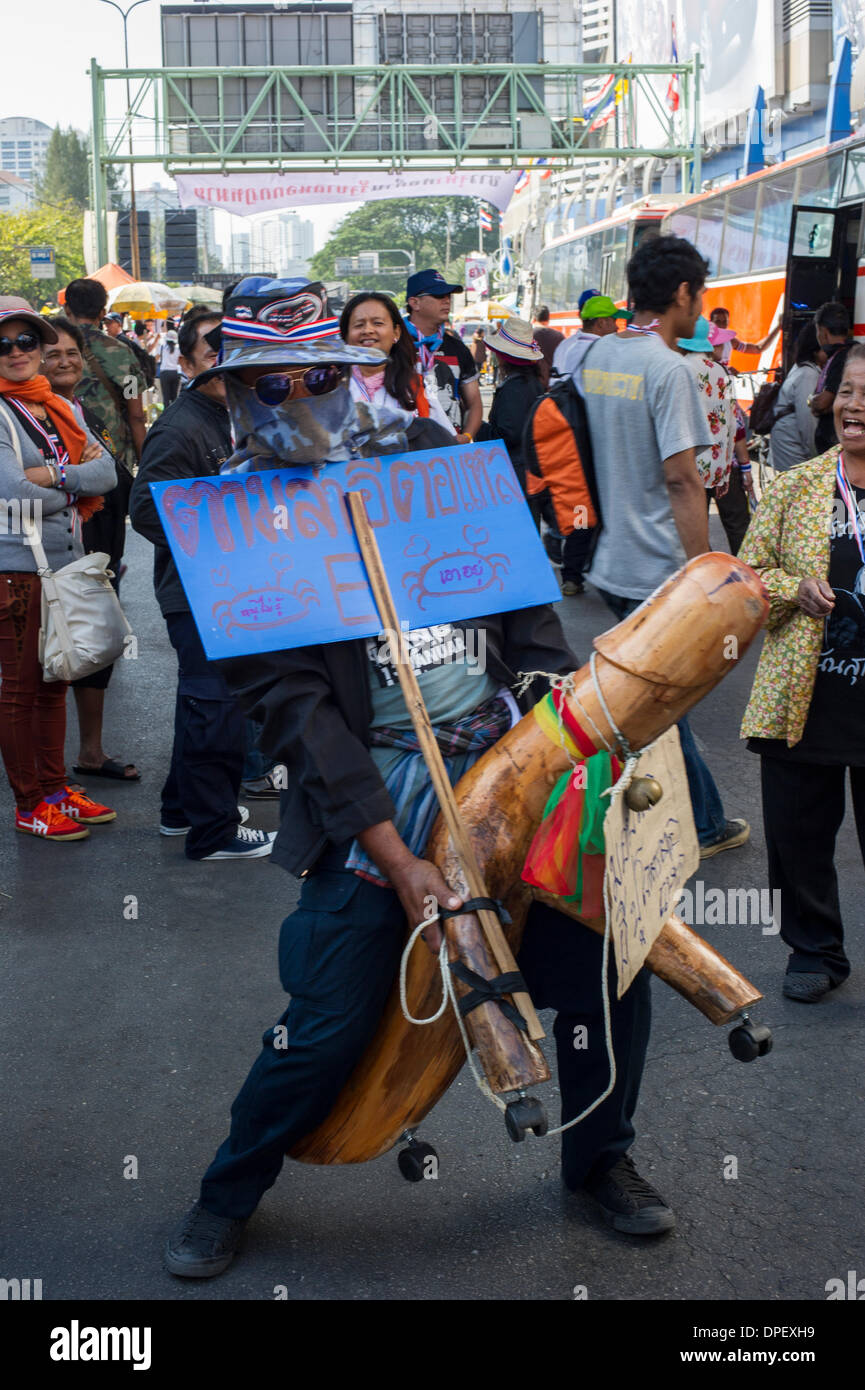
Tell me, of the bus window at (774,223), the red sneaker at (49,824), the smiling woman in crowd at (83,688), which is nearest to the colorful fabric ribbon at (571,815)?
the red sneaker at (49,824)

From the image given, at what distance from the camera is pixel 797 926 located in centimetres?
432

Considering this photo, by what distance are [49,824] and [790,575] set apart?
327cm

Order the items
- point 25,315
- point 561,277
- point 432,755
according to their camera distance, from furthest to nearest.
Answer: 1. point 561,277
2. point 25,315
3. point 432,755

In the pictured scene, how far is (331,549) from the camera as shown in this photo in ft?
8.87

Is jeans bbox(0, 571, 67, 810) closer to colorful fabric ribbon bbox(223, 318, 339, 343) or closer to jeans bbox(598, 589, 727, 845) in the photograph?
jeans bbox(598, 589, 727, 845)

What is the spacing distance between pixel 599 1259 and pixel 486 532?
153cm

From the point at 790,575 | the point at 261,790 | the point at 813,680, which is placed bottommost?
the point at 261,790

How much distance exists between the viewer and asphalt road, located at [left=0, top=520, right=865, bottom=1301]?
9.79 ft

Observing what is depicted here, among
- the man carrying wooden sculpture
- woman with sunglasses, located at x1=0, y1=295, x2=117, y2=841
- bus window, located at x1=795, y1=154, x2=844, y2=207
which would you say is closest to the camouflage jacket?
woman with sunglasses, located at x1=0, y1=295, x2=117, y2=841

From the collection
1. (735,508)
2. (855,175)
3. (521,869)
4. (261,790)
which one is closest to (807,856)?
(521,869)

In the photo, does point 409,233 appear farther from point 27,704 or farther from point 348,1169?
point 348,1169

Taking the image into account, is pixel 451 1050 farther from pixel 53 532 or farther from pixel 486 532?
pixel 53 532

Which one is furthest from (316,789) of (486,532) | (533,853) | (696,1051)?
(696,1051)

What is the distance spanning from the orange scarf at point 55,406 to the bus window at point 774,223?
13.2m
